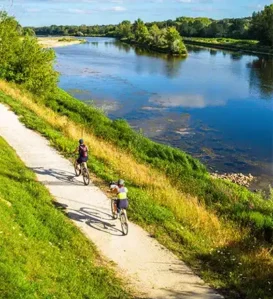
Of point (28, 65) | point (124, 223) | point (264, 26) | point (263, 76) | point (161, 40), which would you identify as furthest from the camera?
point (264, 26)

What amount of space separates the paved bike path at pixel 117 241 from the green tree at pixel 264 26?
9975 centimetres

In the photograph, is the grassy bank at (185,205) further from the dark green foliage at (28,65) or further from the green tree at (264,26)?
the green tree at (264,26)

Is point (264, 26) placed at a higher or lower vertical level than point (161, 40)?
higher

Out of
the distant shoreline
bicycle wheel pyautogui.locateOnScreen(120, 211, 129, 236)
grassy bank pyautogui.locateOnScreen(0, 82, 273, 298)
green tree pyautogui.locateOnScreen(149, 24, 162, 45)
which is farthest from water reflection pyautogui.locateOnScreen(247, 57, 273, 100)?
green tree pyautogui.locateOnScreen(149, 24, 162, 45)

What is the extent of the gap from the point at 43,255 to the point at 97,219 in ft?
→ 10.7

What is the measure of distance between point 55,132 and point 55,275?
13.1 m

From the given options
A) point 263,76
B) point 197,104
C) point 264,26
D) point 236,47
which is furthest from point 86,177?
point 264,26

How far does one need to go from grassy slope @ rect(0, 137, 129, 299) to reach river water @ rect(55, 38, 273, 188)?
1566 centimetres

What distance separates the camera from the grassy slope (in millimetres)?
7805

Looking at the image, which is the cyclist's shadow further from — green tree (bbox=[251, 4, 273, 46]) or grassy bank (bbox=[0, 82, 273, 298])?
green tree (bbox=[251, 4, 273, 46])

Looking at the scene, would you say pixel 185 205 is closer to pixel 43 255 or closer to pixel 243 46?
pixel 43 255

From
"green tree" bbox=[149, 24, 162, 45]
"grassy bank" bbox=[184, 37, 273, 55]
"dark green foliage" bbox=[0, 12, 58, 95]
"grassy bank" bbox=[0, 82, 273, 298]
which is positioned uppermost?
"green tree" bbox=[149, 24, 162, 45]

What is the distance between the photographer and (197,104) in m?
42.7

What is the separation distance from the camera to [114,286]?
30.0ft
